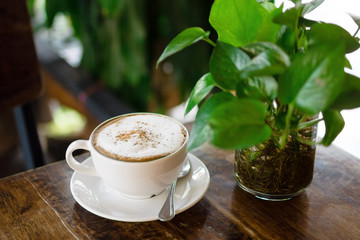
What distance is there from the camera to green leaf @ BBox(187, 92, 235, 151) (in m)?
0.45

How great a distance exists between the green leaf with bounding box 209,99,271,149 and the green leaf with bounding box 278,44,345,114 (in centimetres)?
4

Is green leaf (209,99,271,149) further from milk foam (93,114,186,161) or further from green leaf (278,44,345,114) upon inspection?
milk foam (93,114,186,161)

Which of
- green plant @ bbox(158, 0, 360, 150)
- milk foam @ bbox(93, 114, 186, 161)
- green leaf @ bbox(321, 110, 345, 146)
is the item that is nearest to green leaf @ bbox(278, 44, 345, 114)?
green plant @ bbox(158, 0, 360, 150)

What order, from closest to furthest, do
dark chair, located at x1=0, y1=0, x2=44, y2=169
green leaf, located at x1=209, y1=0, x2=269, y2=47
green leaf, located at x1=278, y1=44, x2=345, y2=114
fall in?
1. green leaf, located at x1=278, y1=44, x2=345, y2=114
2. green leaf, located at x1=209, y1=0, x2=269, y2=47
3. dark chair, located at x1=0, y1=0, x2=44, y2=169

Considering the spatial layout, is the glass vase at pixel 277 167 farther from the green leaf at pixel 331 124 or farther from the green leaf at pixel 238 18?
the green leaf at pixel 238 18

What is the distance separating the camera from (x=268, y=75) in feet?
1.47

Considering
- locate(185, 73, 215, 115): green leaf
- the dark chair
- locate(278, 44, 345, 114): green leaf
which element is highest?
locate(278, 44, 345, 114): green leaf

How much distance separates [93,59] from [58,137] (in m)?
0.40

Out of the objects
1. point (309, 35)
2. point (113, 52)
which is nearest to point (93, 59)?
point (113, 52)

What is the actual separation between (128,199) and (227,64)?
27 centimetres

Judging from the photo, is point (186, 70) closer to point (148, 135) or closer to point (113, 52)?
point (113, 52)

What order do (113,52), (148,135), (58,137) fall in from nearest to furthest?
(148,135) → (113,52) → (58,137)

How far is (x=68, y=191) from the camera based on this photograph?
0.65 m

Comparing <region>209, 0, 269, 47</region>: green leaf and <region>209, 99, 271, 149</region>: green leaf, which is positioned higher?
<region>209, 0, 269, 47</region>: green leaf
